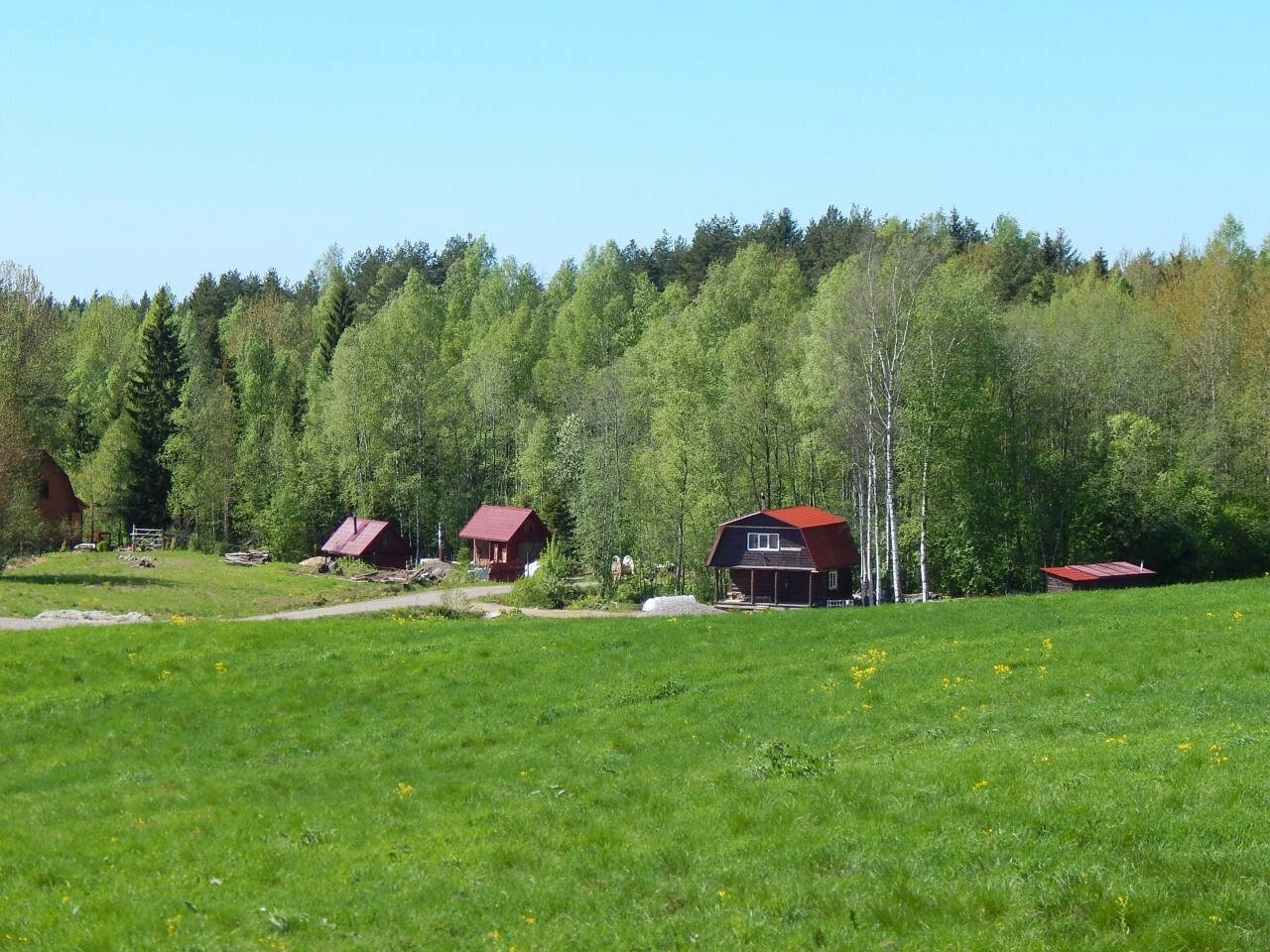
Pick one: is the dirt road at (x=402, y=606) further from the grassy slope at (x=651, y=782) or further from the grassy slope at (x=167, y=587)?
the grassy slope at (x=651, y=782)

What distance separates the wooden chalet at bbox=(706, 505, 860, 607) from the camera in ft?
198

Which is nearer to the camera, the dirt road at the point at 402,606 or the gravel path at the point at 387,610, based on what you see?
the gravel path at the point at 387,610

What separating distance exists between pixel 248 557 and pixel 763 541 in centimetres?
4204

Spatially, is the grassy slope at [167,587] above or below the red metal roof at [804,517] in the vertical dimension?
below

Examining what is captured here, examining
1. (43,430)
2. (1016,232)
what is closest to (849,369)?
(43,430)

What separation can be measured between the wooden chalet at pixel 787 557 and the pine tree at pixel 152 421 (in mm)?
53221

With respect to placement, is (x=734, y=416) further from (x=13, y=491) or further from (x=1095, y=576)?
(x=13, y=491)

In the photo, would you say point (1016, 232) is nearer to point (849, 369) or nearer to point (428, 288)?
point (428, 288)

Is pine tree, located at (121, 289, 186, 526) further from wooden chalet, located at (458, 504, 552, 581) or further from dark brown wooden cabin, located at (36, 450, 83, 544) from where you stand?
wooden chalet, located at (458, 504, 552, 581)

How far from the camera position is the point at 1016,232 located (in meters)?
146

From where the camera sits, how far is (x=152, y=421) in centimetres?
9600

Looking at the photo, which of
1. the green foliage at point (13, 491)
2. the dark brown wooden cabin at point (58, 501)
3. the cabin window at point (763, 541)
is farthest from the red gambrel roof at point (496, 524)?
the dark brown wooden cabin at point (58, 501)

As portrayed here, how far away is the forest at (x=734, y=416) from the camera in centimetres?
5906

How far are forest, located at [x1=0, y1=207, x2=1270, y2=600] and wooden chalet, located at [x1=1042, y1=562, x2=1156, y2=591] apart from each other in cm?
612
